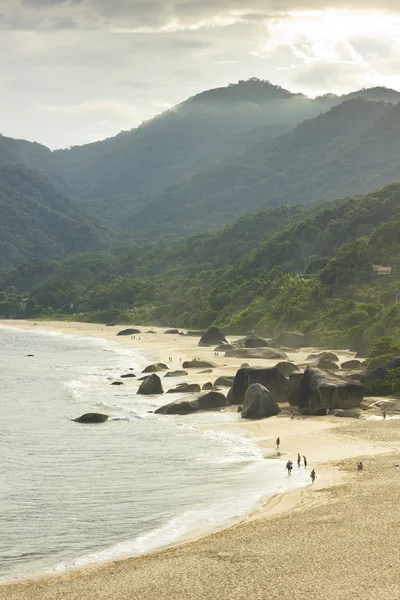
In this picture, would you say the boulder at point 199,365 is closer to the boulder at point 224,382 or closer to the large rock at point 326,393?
the boulder at point 224,382

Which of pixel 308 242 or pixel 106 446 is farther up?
pixel 308 242

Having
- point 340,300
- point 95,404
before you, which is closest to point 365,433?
point 95,404

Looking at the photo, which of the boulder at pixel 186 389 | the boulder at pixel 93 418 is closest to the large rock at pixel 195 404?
the boulder at pixel 93 418

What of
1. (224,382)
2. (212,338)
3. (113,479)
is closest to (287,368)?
(224,382)

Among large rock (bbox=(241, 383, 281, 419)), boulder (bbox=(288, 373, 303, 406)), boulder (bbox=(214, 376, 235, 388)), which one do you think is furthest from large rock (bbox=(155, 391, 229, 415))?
boulder (bbox=(214, 376, 235, 388))

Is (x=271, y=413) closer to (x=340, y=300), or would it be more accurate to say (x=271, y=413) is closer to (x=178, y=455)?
(x=178, y=455)

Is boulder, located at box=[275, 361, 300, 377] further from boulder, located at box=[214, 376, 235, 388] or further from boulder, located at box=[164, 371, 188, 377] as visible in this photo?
boulder, located at box=[164, 371, 188, 377]
